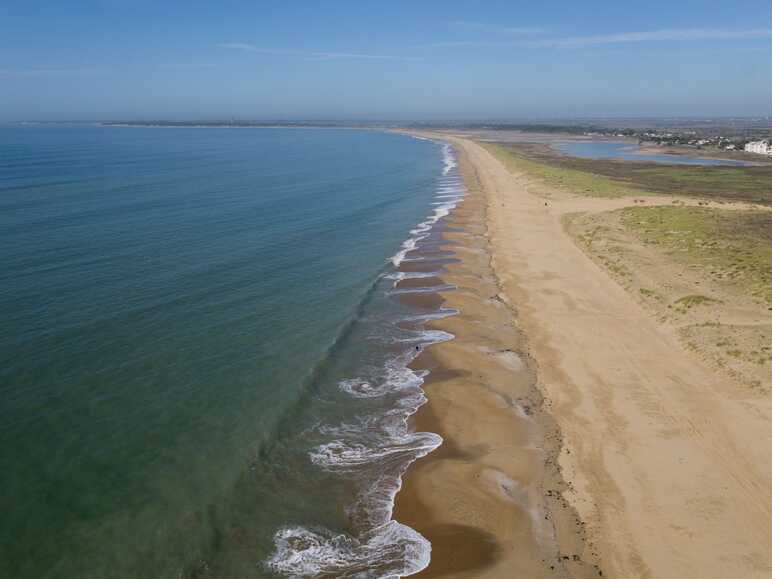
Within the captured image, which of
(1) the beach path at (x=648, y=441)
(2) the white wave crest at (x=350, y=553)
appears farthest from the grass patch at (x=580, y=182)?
(2) the white wave crest at (x=350, y=553)

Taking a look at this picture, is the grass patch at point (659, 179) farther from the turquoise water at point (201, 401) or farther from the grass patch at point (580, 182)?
the turquoise water at point (201, 401)

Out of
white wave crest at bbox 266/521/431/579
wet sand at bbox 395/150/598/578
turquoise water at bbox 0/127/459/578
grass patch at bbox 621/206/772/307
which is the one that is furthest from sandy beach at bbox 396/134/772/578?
grass patch at bbox 621/206/772/307

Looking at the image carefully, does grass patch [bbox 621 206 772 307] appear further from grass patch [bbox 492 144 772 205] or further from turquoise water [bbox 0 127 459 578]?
turquoise water [bbox 0 127 459 578]

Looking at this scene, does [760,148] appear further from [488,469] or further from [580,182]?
[488,469]

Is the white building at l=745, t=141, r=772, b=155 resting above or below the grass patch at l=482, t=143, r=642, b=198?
above

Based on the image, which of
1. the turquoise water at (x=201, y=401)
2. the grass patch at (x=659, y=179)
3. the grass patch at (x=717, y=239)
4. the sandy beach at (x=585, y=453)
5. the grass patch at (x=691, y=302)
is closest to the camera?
the sandy beach at (x=585, y=453)

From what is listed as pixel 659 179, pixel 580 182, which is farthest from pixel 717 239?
pixel 659 179
